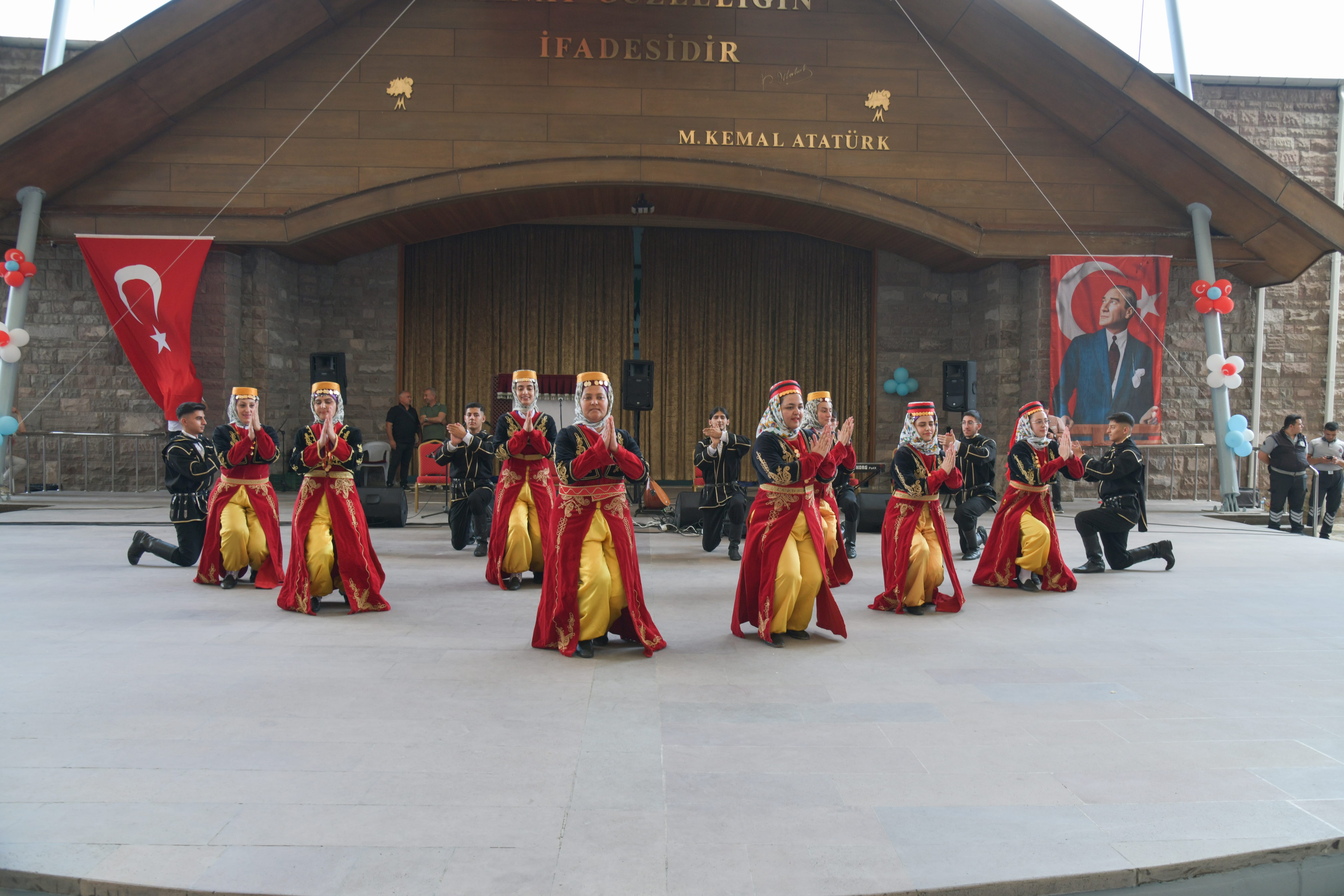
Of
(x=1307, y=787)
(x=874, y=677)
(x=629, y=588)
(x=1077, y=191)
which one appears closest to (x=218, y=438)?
(x=629, y=588)

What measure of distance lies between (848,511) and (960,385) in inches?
162

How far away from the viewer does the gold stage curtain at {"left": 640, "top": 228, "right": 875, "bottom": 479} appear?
14766 millimetres

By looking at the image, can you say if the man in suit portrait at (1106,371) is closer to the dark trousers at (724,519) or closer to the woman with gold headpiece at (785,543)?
the dark trousers at (724,519)

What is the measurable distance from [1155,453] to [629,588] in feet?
37.1

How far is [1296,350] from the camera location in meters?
13.7

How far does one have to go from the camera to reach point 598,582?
4.70m

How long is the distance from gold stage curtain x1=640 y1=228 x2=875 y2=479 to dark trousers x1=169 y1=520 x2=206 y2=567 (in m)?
8.32

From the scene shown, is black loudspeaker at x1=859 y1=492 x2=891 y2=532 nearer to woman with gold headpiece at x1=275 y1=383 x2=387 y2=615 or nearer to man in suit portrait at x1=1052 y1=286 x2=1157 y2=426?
man in suit portrait at x1=1052 y1=286 x2=1157 y2=426

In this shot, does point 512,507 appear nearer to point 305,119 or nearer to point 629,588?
point 629,588

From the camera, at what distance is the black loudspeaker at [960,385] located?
11641mm

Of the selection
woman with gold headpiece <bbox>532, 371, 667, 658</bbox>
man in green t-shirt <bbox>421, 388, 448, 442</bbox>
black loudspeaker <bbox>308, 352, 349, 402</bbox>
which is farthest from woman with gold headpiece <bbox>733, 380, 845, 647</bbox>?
man in green t-shirt <bbox>421, 388, 448, 442</bbox>

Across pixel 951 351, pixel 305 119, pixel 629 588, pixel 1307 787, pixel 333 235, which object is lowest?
pixel 1307 787

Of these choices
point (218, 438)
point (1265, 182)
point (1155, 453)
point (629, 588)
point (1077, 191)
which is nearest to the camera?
point (629, 588)

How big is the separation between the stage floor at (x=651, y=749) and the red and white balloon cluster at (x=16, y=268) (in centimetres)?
664
